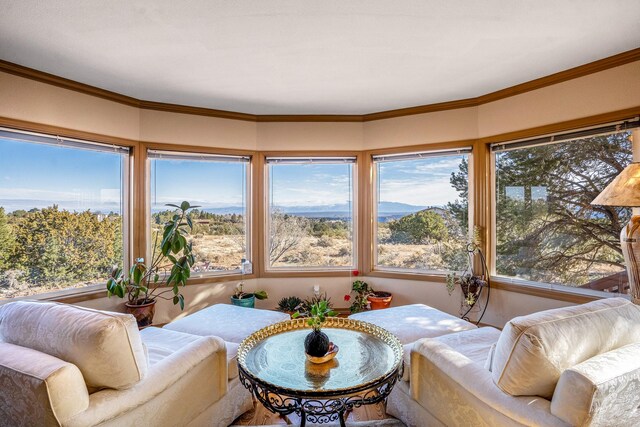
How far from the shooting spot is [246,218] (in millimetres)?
4117

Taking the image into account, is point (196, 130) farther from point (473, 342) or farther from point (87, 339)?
point (473, 342)

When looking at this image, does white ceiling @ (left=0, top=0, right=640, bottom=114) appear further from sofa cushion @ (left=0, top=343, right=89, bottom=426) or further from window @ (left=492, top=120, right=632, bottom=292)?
sofa cushion @ (left=0, top=343, right=89, bottom=426)

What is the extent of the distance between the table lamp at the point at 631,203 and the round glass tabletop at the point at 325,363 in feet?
5.05

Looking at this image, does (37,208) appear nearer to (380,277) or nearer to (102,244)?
(102,244)

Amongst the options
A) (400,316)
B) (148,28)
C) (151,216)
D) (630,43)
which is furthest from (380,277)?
(148,28)

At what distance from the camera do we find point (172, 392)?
1656 mm

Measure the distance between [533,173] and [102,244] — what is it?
441 cm

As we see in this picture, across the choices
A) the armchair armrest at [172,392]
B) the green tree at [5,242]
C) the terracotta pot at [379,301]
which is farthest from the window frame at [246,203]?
the armchair armrest at [172,392]

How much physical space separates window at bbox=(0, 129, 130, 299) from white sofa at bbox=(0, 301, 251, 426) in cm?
161

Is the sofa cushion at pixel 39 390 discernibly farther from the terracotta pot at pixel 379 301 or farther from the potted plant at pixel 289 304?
the terracotta pot at pixel 379 301

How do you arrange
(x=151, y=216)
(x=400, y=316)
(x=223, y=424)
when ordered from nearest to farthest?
(x=223, y=424), (x=400, y=316), (x=151, y=216)

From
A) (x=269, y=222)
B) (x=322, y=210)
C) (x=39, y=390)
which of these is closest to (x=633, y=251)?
(x=322, y=210)

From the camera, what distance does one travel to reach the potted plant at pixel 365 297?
382 centimetres

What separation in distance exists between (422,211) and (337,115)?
5.10 ft
